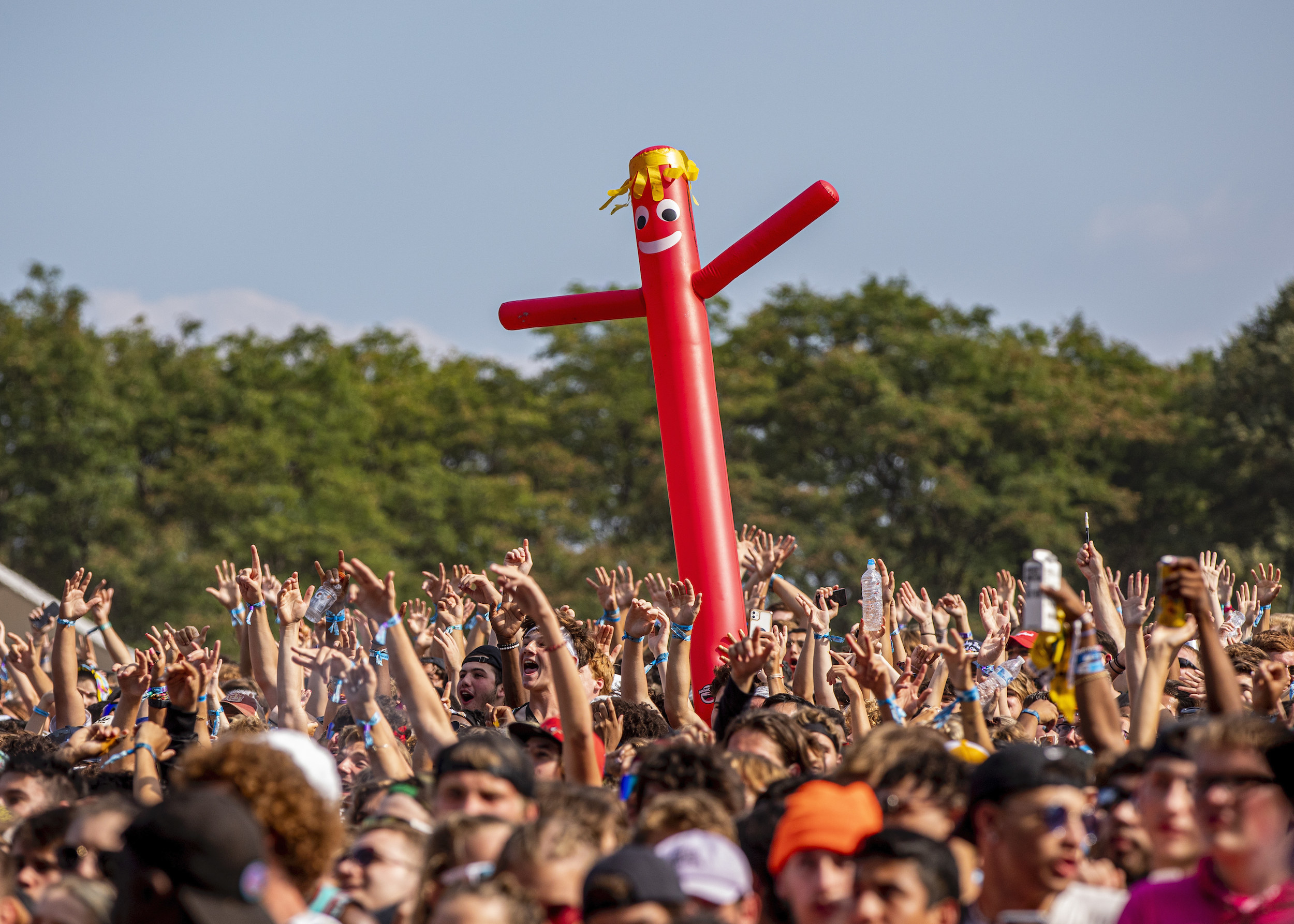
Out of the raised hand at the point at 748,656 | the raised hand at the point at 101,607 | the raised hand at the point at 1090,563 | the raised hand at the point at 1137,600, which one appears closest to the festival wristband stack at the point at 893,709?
the raised hand at the point at 748,656

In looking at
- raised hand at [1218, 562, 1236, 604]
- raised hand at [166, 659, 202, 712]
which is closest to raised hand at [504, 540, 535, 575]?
raised hand at [166, 659, 202, 712]

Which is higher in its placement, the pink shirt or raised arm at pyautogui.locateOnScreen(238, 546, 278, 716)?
raised arm at pyautogui.locateOnScreen(238, 546, 278, 716)

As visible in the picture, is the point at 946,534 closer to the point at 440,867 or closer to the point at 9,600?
the point at 9,600

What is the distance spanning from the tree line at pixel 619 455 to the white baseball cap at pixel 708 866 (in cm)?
2298

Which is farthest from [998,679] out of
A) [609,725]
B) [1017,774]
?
[1017,774]

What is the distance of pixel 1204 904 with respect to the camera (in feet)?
10.8

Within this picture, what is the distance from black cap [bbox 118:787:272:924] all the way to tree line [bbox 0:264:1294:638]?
23.7 meters

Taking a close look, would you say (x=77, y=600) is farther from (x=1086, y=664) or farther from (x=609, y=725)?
(x=1086, y=664)

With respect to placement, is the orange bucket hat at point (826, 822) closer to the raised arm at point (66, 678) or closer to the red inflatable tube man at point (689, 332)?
the red inflatable tube man at point (689, 332)

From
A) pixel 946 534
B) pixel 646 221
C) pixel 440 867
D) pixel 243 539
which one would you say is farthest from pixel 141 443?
pixel 440 867

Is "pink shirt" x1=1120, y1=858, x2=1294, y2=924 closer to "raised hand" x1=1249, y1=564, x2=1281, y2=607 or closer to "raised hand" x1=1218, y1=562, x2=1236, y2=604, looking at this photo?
"raised hand" x1=1218, y1=562, x2=1236, y2=604

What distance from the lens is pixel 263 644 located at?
23.3 feet

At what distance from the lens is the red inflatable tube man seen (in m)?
8.20

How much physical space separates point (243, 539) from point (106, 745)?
2217 centimetres
